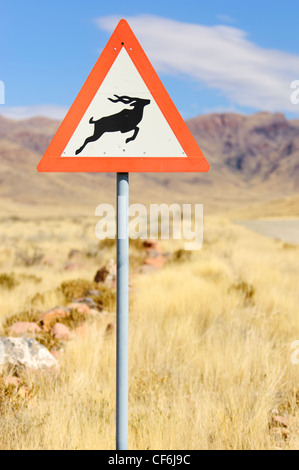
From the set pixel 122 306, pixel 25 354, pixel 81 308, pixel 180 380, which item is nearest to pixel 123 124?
pixel 122 306

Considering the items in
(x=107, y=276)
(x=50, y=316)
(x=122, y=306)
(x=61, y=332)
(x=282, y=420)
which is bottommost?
(x=282, y=420)

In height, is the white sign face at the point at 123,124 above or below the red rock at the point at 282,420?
above

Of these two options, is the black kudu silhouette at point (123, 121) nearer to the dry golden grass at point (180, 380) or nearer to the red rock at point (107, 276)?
the dry golden grass at point (180, 380)

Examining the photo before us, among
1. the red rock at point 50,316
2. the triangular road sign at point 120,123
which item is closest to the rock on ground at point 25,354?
the red rock at point 50,316

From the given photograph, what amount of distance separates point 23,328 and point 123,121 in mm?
3122

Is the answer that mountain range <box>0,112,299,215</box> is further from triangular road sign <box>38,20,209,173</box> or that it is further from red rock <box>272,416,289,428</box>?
triangular road sign <box>38,20,209,173</box>

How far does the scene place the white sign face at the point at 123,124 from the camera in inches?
102

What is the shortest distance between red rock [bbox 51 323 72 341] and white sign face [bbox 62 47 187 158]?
271 centimetres

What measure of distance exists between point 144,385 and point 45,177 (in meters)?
128

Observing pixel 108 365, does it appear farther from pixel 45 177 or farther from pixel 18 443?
pixel 45 177

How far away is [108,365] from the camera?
162 inches

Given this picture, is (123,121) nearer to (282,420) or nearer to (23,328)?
(282,420)

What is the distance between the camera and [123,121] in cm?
259
